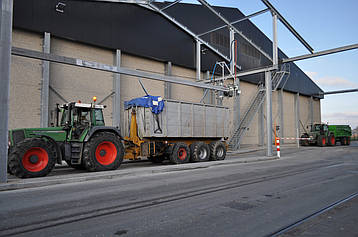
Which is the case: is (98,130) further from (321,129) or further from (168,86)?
(321,129)

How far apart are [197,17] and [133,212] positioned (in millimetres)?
20850

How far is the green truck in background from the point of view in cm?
2837

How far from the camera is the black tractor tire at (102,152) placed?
9188 mm

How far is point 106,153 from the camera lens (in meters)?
9.87

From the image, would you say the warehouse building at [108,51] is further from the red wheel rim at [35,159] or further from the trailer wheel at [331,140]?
the trailer wheel at [331,140]

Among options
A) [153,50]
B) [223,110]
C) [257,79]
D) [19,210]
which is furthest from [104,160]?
[257,79]

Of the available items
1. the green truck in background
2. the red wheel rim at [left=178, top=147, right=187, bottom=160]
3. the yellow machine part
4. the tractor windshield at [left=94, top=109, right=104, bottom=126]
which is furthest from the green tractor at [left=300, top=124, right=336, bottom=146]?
the tractor windshield at [left=94, top=109, right=104, bottom=126]

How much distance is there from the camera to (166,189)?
22.1 feet

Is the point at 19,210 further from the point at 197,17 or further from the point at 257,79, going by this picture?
the point at 257,79

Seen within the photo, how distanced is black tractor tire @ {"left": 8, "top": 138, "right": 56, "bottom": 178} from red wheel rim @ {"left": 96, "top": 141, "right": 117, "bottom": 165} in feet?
5.16

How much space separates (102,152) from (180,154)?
414 centimetres

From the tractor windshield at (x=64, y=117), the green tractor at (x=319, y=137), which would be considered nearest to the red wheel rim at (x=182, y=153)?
the tractor windshield at (x=64, y=117)

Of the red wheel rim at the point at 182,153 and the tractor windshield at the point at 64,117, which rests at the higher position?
the tractor windshield at the point at 64,117

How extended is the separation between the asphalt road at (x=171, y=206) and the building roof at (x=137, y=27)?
10502 millimetres
